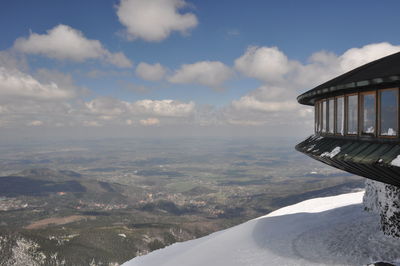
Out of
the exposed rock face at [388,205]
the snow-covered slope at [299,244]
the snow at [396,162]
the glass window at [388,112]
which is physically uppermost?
the glass window at [388,112]

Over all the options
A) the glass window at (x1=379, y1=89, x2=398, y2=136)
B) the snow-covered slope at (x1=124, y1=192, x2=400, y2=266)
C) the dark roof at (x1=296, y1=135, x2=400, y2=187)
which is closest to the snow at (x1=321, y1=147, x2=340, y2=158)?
the dark roof at (x1=296, y1=135, x2=400, y2=187)

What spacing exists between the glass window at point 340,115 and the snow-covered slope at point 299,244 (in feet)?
22.9

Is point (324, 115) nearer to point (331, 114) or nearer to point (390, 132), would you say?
point (331, 114)

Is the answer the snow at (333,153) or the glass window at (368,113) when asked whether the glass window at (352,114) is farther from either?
the snow at (333,153)

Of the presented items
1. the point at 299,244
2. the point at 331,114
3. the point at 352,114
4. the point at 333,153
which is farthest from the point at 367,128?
the point at 299,244

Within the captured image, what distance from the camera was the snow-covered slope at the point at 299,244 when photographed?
50.7ft

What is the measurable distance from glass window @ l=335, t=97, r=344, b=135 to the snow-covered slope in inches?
274

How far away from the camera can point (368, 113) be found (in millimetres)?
10914

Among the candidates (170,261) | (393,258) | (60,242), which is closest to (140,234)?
(60,242)

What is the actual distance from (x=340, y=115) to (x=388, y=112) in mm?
3260

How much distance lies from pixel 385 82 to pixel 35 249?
194m

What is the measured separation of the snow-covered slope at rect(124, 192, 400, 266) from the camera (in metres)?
15.5

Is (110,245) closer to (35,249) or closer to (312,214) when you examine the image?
(35,249)

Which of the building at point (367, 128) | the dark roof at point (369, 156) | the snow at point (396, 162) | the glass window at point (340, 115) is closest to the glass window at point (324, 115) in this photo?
the building at point (367, 128)
